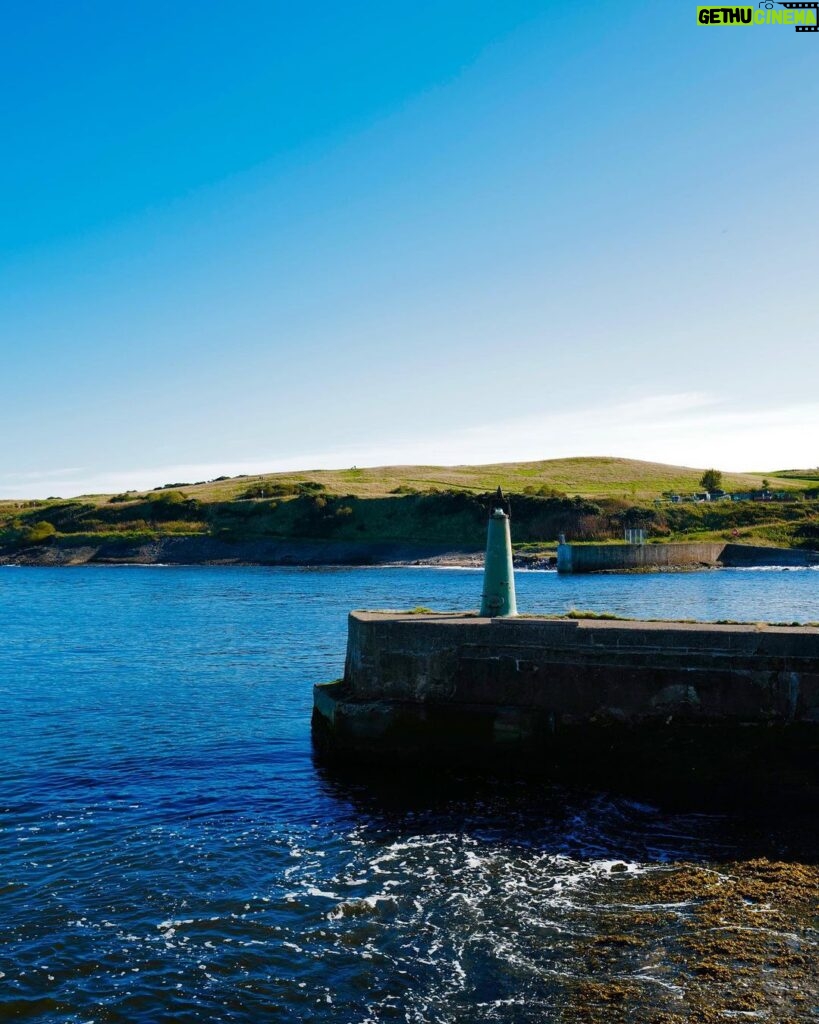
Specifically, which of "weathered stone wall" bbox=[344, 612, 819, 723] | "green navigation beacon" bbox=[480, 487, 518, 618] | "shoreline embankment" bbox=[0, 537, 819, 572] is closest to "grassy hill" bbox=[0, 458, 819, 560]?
"shoreline embankment" bbox=[0, 537, 819, 572]

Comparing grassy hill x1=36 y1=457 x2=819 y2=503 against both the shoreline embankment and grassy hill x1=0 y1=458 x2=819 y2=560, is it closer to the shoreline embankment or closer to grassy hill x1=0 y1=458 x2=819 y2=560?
grassy hill x1=0 y1=458 x2=819 y2=560

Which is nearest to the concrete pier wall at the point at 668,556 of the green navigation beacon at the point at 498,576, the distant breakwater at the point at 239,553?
the distant breakwater at the point at 239,553

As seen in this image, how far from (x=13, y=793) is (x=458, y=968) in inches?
375

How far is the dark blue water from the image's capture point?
866 centimetres

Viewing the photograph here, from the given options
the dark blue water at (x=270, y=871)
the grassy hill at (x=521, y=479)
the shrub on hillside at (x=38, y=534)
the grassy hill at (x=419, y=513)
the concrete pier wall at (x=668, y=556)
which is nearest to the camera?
the dark blue water at (x=270, y=871)

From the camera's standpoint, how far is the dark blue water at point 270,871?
866cm

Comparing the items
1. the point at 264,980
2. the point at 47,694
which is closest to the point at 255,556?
the point at 47,694

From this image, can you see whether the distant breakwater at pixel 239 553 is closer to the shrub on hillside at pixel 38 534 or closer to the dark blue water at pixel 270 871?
the shrub on hillside at pixel 38 534

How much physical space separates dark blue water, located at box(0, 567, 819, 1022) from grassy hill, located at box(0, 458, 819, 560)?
7239cm

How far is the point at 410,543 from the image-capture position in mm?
93938

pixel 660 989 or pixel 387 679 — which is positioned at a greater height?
pixel 387 679

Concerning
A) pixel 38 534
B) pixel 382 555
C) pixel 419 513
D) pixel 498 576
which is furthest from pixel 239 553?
pixel 498 576

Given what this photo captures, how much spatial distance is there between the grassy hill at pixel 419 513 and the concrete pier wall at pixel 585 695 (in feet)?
240

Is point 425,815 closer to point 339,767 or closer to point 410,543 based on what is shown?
point 339,767
